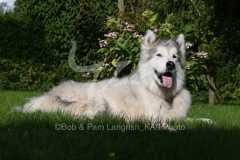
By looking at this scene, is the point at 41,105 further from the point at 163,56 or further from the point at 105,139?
the point at 105,139

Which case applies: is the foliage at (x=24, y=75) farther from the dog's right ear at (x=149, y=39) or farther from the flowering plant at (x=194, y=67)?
the dog's right ear at (x=149, y=39)

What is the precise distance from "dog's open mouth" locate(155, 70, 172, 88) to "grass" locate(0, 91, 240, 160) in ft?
2.63

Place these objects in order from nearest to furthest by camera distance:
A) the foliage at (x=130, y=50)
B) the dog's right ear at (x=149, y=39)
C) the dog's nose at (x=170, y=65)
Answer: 1. the dog's nose at (x=170, y=65)
2. the dog's right ear at (x=149, y=39)
3. the foliage at (x=130, y=50)

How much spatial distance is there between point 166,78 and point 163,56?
32cm

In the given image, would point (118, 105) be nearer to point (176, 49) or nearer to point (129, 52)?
point (176, 49)

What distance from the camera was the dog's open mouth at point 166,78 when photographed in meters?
5.44

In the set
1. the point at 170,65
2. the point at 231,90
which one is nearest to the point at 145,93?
the point at 170,65

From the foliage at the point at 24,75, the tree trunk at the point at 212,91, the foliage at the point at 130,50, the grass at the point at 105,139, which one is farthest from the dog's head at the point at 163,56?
the foliage at the point at 24,75

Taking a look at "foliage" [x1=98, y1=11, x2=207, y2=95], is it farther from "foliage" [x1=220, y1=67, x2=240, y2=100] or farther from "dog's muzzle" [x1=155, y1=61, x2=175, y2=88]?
"dog's muzzle" [x1=155, y1=61, x2=175, y2=88]

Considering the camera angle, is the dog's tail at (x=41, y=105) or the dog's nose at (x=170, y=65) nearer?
the dog's nose at (x=170, y=65)

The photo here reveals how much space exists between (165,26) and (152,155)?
20.6ft

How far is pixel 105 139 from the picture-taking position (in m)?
3.56

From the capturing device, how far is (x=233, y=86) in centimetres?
1223

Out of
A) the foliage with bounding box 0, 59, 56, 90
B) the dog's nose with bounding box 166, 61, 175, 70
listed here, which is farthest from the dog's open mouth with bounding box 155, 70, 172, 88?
the foliage with bounding box 0, 59, 56, 90
